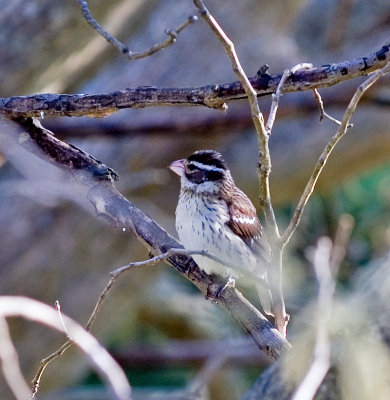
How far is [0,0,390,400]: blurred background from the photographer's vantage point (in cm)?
576

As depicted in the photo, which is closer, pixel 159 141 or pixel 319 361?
pixel 319 361

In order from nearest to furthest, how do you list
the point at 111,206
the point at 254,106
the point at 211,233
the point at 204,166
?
1. the point at 254,106
2. the point at 111,206
3. the point at 211,233
4. the point at 204,166

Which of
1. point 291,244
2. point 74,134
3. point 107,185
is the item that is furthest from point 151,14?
point 107,185

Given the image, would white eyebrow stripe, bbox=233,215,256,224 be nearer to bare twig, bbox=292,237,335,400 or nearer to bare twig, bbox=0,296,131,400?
bare twig, bbox=0,296,131,400

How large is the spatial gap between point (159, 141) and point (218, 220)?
6.88 ft

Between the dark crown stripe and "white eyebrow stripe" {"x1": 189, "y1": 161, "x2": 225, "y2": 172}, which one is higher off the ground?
the dark crown stripe

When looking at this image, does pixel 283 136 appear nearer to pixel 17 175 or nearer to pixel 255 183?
pixel 255 183

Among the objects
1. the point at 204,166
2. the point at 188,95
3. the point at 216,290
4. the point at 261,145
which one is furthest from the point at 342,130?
the point at 204,166

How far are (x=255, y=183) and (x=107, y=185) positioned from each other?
11.6 ft

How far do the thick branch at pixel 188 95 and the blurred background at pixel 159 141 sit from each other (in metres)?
2.27

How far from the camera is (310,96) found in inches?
236

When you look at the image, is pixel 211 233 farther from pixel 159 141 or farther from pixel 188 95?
pixel 159 141

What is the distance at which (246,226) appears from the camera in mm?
4617

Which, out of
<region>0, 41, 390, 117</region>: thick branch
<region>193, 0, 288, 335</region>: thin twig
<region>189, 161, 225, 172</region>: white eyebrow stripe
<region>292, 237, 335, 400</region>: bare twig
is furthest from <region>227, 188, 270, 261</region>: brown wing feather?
<region>292, 237, 335, 400</region>: bare twig
